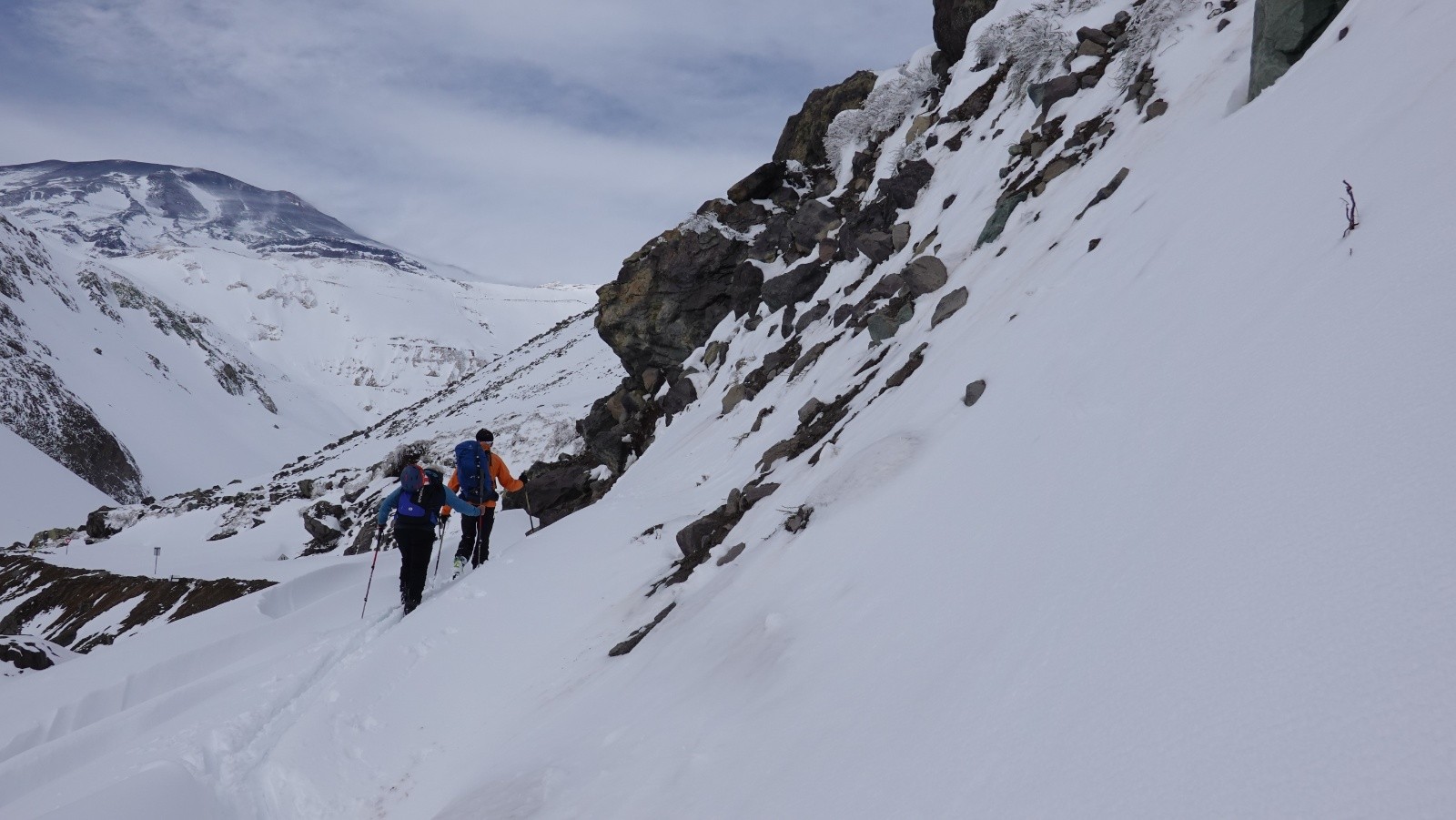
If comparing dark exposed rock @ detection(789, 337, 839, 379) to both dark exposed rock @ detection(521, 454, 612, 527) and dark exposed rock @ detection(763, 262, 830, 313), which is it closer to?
dark exposed rock @ detection(763, 262, 830, 313)

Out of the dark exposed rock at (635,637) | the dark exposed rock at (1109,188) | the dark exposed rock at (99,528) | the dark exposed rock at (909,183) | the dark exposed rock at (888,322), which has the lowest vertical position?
the dark exposed rock at (635,637)

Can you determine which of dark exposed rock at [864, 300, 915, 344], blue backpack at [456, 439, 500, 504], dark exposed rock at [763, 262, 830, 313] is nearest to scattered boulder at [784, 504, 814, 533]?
dark exposed rock at [864, 300, 915, 344]

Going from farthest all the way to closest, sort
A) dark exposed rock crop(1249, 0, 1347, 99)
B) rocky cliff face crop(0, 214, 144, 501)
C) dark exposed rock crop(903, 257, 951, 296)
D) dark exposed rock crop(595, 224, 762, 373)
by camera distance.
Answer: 1. rocky cliff face crop(0, 214, 144, 501)
2. dark exposed rock crop(595, 224, 762, 373)
3. dark exposed rock crop(903, 257, 951, 296)
4. dark exposed rock crop(1249, 0, 1347, 99)

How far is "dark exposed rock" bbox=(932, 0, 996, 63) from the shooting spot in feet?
47.1

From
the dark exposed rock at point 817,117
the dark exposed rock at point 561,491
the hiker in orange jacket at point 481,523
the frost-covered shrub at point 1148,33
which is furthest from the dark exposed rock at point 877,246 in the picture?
the hiker in orange jacket at point 481,523

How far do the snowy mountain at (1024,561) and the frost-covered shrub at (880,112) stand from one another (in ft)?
13.9

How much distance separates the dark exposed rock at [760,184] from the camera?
648 inches

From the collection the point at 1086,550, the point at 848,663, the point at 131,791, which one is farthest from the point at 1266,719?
the point at 131,791

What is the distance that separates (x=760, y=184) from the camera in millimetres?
16516

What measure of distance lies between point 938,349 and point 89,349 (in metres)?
75.3

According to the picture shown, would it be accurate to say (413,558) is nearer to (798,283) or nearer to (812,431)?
(812,431)

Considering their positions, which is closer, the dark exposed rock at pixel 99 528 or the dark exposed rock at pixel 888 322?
the dark exposed rock at pixel 888 322

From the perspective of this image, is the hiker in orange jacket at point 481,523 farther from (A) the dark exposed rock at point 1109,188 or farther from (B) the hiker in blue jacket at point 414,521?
(A) the dark exposed rock at point 1109,188

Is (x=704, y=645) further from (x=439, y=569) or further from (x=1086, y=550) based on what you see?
(x=439, y=569)
